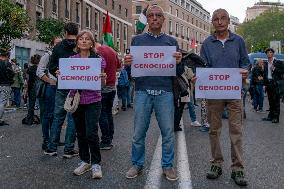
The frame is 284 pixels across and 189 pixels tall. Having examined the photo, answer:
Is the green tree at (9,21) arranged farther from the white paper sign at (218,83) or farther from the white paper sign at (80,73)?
the white paper sign at (218,83)

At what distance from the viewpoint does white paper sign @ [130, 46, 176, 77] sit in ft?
17.4

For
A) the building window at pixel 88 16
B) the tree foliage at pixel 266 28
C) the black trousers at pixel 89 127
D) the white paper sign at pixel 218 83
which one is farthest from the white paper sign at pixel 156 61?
the tree foliage at pixel 266 28

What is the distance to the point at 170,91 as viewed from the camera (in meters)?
5.34

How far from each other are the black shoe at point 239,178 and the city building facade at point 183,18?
73.8 m

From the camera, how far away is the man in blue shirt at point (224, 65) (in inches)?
207

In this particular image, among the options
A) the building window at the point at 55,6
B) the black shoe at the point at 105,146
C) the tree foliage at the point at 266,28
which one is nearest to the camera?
the black shoe at the point at 105,146

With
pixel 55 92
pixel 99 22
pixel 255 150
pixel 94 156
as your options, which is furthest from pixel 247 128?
pixel 99 22

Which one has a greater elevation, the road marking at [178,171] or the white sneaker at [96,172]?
the white sneaker at [96,172]

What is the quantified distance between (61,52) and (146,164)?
199cm

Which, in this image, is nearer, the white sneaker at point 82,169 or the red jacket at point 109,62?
the white sneaker at point 82,169

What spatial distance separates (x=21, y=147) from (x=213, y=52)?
3.88 m

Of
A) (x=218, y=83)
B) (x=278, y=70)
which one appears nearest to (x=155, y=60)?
(x=218, y=83)

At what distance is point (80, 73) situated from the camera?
5.66 m

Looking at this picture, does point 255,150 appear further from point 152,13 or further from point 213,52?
point 152,13
